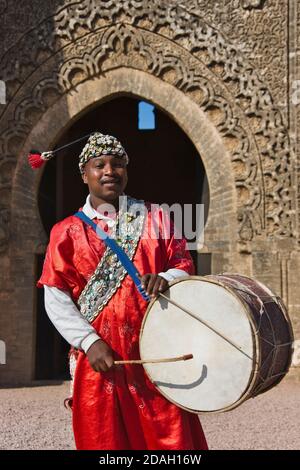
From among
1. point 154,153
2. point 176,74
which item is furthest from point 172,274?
point 154,153

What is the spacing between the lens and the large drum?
7.04 ft

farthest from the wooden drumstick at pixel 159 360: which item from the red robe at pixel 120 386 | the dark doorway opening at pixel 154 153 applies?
the dark doorway opening at pixel 154 153

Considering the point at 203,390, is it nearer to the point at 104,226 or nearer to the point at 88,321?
the point at 88,321

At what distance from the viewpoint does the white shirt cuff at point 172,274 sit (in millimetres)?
2315

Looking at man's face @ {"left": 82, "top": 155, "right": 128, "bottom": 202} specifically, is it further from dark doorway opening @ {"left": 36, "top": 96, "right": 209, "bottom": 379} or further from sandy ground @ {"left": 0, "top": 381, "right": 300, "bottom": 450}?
dark doorway opening @ {"left": 36, "top": 96, "right": 209, "bottom": 379}

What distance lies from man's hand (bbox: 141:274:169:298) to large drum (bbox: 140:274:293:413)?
1.4 inches

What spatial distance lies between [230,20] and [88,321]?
6329 mm

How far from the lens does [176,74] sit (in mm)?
7738

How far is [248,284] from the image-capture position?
8.03ft

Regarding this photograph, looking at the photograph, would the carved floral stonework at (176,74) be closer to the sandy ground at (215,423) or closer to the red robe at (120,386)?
the sandy ground at (215,423)

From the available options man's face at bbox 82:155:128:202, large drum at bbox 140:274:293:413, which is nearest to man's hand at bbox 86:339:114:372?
large drum at bbox 140:274:293:413

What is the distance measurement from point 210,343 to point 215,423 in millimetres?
3450

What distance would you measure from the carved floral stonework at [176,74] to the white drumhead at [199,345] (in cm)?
526

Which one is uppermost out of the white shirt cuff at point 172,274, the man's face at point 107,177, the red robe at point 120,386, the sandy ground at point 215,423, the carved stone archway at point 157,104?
the carved stone archway at point 157,104
